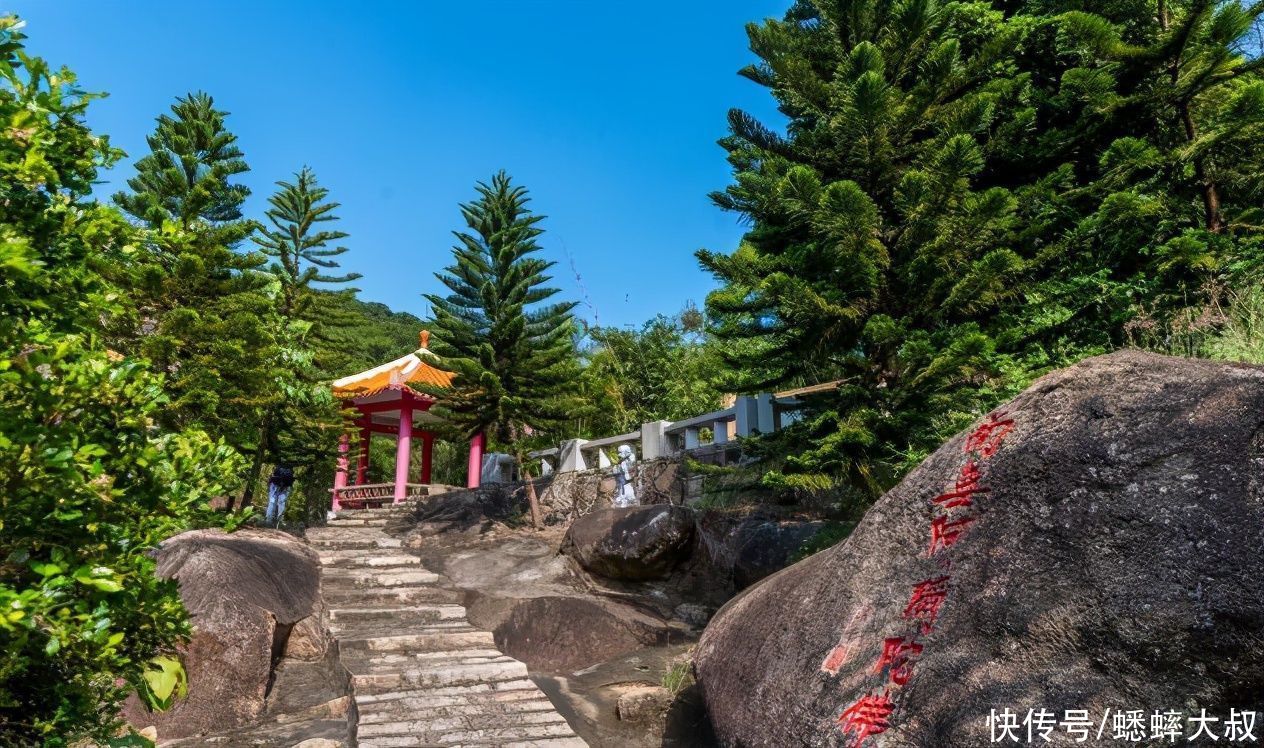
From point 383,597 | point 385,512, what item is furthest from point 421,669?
point 385,512

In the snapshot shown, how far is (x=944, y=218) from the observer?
6297mm

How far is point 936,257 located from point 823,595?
12.1ft

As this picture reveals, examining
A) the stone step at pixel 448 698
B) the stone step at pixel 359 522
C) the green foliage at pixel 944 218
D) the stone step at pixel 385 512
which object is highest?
the green foliage at pixel 944 218

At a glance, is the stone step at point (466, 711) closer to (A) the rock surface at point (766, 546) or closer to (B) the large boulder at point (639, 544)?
(A) the rock surface at point (766, 546)

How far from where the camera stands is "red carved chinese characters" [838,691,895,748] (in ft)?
9.78

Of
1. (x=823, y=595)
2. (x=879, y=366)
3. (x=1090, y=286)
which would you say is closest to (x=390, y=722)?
(x=823, y=595)

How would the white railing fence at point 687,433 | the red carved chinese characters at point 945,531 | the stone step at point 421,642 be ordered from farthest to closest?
the white railing fence at point 687,433 → the stone step at point 421,642 → the red carved chinese characters at point 945,531

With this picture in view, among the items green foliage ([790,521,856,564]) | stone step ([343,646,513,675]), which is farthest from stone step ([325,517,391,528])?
green foliage ([790,521,856,564])

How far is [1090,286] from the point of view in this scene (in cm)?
678

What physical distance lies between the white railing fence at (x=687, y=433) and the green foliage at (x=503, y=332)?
1466mm

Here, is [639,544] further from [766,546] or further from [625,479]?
[625,479]

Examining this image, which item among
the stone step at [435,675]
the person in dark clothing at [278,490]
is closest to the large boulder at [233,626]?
the stone step at [435,675]

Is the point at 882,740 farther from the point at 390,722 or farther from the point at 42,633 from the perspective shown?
the point at 390,722

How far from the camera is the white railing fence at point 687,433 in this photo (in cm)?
975
